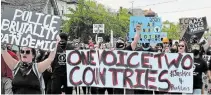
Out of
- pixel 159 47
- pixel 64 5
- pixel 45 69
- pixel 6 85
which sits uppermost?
pixel 64 5

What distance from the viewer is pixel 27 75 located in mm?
7152

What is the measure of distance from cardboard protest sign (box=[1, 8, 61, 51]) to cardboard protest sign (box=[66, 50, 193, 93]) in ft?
7.35

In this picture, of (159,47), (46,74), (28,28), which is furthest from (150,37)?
(28,28)

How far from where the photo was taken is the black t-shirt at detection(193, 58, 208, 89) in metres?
10.3

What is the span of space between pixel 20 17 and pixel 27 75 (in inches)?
54.3

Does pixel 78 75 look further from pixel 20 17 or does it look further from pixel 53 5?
pixel 53 5

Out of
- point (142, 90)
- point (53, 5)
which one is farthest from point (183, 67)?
point (53, 5)

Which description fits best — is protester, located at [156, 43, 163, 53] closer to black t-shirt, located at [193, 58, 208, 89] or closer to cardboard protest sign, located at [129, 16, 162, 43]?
cardboard protest sign, located at [129, 16, 162, 43]

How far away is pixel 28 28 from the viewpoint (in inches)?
322

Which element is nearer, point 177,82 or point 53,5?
point 177,82

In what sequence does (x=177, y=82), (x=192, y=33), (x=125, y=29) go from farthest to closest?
(x=125, y=29) < (x=192, y=33) < (x=177, y=82)

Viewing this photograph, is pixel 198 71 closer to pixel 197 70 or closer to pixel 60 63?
pixel 197 70

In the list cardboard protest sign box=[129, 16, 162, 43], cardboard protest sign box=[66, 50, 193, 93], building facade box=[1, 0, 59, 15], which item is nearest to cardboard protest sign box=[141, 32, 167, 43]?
cardboard protest sign box=[129, 16, 162, 43]

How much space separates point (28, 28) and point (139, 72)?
8.81ft
